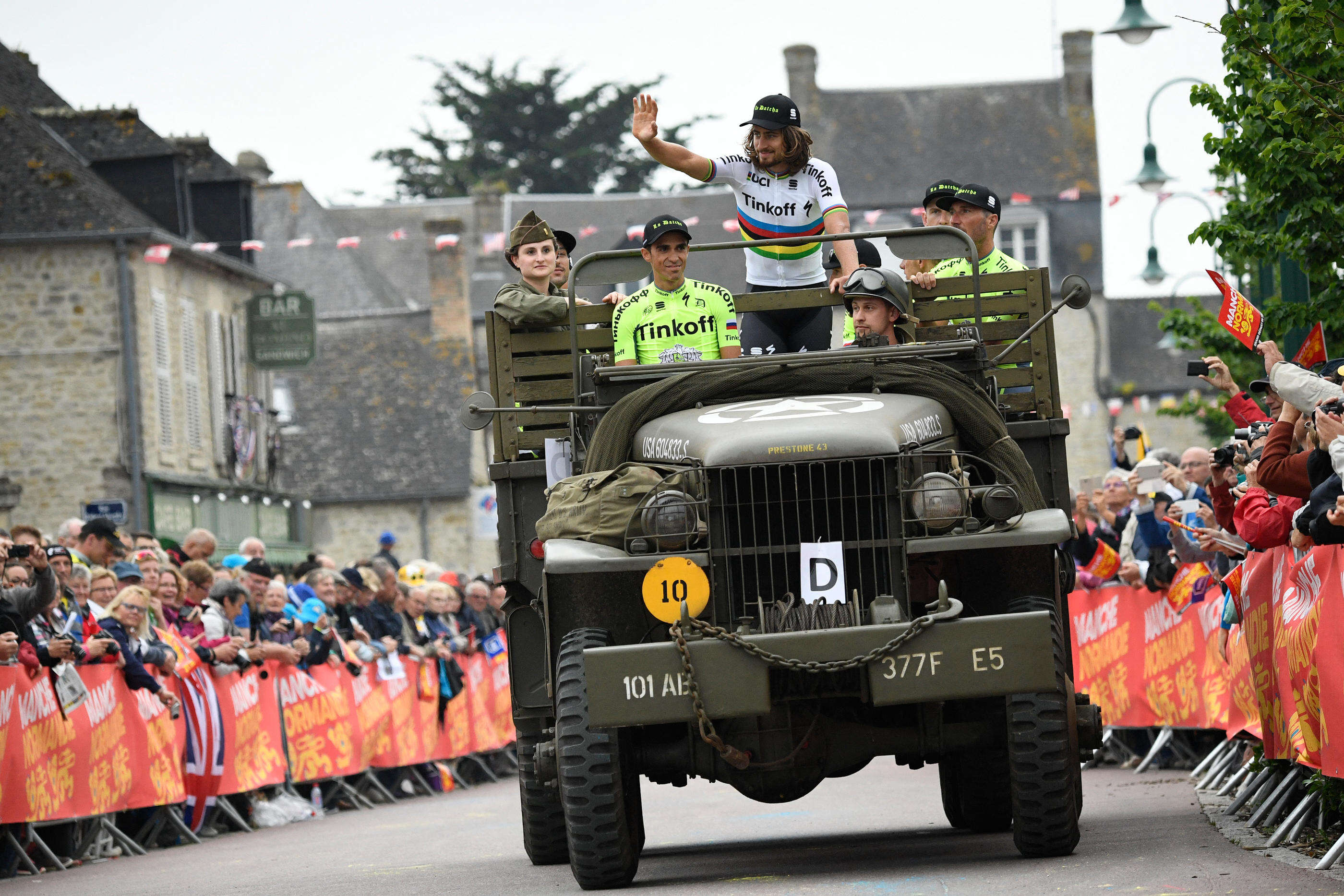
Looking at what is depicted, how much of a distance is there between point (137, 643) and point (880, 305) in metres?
7.05

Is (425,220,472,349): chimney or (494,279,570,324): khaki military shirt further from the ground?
(425,220,472,349): chimney

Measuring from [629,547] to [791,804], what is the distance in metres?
7.43

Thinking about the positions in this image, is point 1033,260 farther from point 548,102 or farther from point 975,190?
point 975,190

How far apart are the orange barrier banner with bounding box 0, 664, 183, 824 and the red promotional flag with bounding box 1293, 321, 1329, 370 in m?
7.53

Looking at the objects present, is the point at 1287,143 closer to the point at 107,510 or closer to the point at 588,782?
the point at 588,782

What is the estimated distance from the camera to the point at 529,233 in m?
11.6

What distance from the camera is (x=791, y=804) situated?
15.7 m

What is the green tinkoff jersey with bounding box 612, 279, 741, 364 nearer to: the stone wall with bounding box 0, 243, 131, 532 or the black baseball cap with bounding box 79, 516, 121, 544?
the black baseball cap with bounding box 79, 516, 121, 544

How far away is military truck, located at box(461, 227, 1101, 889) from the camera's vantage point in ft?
27.2

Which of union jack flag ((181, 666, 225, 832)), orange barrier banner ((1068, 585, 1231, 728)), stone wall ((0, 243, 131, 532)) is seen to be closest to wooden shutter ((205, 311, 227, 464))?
stone wall ((0, 243, 131, 532))

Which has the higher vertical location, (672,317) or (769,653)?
(672,317)

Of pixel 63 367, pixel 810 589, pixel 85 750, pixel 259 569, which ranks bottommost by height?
pixel 85 750

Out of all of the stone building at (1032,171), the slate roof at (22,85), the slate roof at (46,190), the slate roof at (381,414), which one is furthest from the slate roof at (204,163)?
the stone building at (1032,171)

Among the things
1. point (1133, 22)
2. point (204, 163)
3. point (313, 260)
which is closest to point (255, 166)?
point (313, 260)
